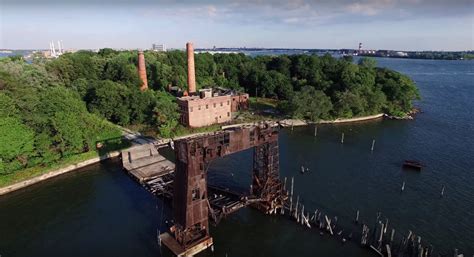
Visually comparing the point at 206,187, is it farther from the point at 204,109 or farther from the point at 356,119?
the point at 356,119

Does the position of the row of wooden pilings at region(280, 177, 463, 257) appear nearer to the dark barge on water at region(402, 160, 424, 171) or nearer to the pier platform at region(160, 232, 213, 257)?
the pier platform at region(160, 232, 213, 257)

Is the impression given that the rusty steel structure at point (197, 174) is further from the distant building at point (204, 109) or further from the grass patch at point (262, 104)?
the grass patch at point (262, 104)

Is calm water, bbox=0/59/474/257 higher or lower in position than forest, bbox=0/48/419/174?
lower

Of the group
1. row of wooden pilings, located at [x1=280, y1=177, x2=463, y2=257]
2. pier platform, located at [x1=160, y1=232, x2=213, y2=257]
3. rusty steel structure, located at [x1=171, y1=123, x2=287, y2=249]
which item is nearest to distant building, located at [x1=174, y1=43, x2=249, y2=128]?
rusty steel structure, located at [x1=171, y1=123, x2=287, y2=249]

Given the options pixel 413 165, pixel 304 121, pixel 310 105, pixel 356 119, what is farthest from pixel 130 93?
pixel 413 165

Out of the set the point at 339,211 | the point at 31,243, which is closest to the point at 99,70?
the point at 31,243

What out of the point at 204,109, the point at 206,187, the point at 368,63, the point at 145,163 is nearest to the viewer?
the point at 206,187

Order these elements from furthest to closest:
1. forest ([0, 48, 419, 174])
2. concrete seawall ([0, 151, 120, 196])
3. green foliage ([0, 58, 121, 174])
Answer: forest ([0, 48, 419, 174]) → concrete seawall ([0, 151, 120, 196]) → green foliage ([0, 58, 121, 174])
